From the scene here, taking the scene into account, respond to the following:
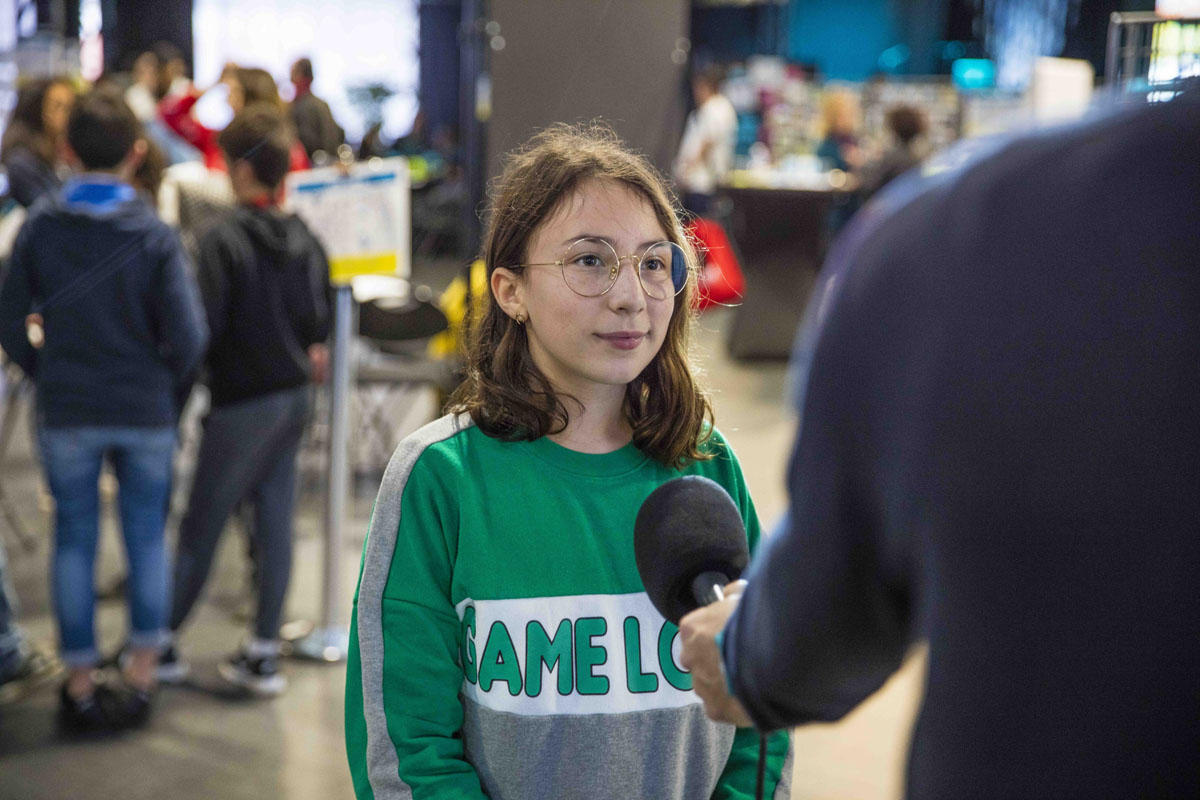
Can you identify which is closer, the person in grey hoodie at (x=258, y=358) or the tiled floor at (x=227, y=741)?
the tiled floor at (x=227, y=741)

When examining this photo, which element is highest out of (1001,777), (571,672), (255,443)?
(1001,777)

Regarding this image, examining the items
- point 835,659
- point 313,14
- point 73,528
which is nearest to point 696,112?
point 313,14

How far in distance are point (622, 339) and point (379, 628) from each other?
1.29 ft

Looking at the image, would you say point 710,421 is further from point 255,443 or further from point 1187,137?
point 255,443

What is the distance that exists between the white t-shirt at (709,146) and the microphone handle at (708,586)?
8.48 metres

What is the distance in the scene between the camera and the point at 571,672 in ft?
3.69

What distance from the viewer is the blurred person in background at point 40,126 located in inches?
166

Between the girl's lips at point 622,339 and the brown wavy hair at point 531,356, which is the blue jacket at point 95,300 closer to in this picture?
the brown wavy hair at point 531,356

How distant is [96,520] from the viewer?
3.01m

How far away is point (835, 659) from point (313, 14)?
110 inches

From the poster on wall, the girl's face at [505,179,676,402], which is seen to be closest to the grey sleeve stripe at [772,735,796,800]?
the girl's face at [505,179,676,402]

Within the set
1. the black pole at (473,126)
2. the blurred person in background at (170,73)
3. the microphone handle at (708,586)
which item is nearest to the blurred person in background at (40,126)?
the blurred person in background at (170,73)

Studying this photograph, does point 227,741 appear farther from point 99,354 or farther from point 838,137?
point 838,137

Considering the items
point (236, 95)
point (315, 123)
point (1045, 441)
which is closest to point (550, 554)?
point (1045, 441)
